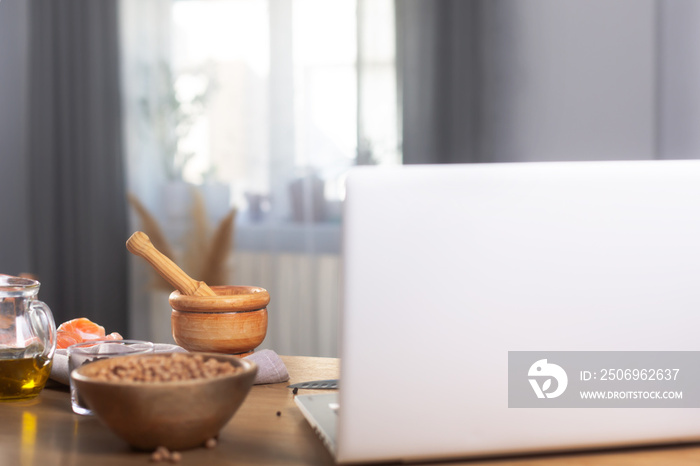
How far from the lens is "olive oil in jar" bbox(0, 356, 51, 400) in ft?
2.87

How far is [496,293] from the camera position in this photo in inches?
24.4

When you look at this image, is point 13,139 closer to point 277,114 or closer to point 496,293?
point 277,114

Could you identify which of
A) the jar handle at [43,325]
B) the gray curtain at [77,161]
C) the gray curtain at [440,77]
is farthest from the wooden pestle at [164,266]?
the gray curtain at [77,161]

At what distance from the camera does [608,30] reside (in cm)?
250

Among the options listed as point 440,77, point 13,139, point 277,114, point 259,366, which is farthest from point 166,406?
point 13,139

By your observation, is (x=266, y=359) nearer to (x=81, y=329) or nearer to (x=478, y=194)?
(x=81, y=329)

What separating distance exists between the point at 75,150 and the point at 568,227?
2.91 m

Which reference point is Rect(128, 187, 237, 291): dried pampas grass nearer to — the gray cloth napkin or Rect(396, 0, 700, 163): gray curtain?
Rect(396, 0, 700, 163): gray curtain

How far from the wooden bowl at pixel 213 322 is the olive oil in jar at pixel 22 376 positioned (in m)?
0.18

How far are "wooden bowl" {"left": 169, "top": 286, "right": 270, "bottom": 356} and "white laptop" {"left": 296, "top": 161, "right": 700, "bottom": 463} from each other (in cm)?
37

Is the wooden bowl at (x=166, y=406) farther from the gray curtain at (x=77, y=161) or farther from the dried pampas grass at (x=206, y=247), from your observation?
the gray curtain at (x=77, y=161)

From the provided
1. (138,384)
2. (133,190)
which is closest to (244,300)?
(138,384)

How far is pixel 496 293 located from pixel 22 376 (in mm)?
619

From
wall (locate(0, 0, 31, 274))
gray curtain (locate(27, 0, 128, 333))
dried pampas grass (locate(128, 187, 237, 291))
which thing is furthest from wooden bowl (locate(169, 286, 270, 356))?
wall (locate(0, 0, 31, 274))
